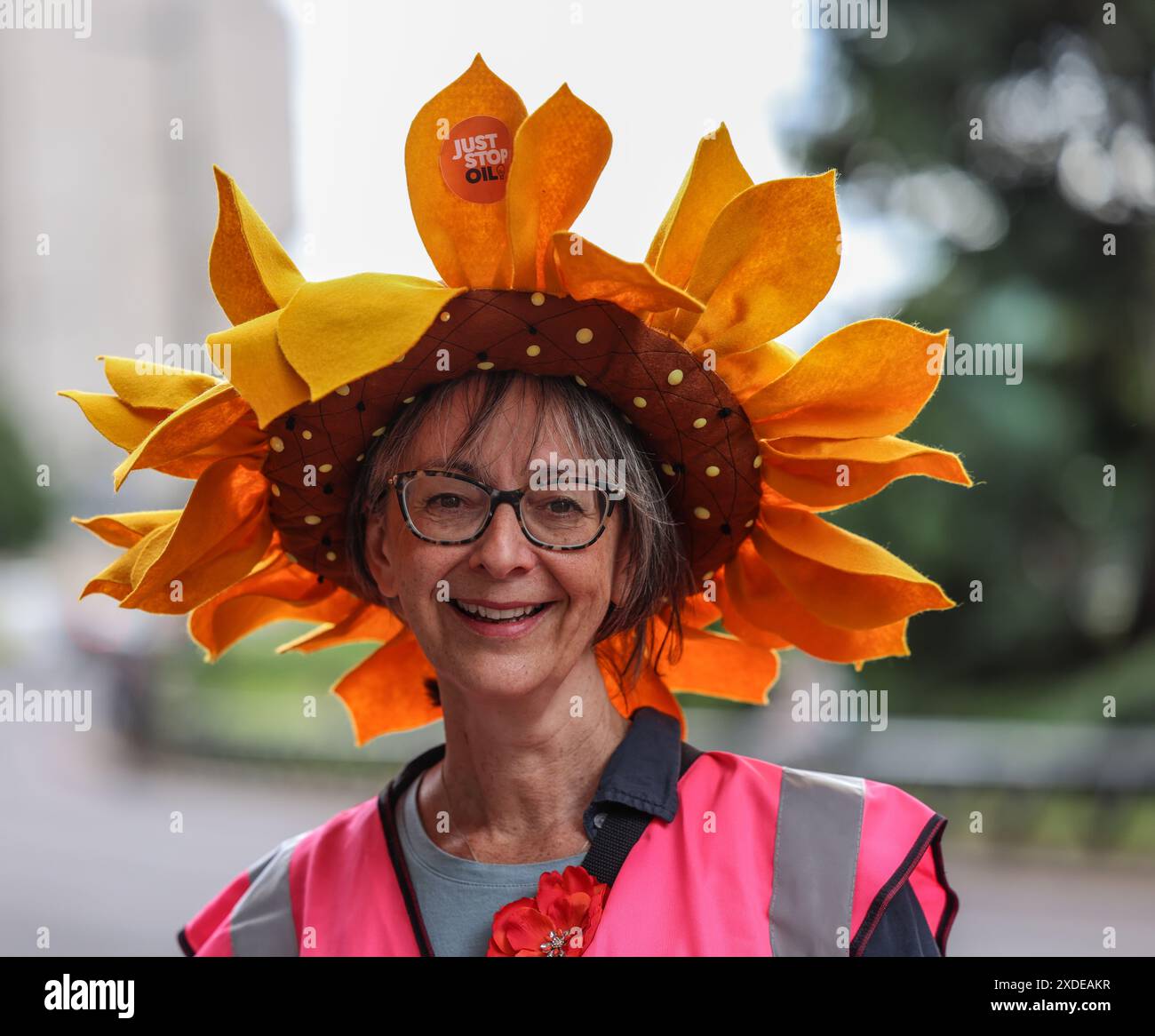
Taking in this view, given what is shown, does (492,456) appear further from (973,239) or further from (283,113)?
(283,113)

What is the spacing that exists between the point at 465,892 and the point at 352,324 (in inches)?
36.1

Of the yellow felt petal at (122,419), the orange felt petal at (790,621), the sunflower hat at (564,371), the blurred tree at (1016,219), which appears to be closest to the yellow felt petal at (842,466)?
the sunflower hat at (564,371)

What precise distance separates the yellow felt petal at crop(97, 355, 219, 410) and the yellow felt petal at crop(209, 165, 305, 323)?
0.15 m

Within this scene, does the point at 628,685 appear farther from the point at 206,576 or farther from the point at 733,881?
the point at 206,576

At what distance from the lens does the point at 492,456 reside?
1859 mm

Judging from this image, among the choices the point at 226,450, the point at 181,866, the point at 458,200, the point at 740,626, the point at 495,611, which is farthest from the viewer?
the point at 181,866

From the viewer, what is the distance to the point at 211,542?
2.03m

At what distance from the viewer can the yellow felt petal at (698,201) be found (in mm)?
1792

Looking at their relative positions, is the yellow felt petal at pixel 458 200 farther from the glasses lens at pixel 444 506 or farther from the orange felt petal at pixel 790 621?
the orange felt petal at pixel 790 621

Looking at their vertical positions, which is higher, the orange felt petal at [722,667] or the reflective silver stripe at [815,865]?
the orange felt petal at [722,667]

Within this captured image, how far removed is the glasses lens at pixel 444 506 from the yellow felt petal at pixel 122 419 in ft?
1.44

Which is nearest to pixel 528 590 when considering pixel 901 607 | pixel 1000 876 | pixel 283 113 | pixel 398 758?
pixel 901 607

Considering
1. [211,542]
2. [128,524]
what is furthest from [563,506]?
[128,524]

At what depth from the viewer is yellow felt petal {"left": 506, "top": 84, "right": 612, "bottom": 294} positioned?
168 centimetres
